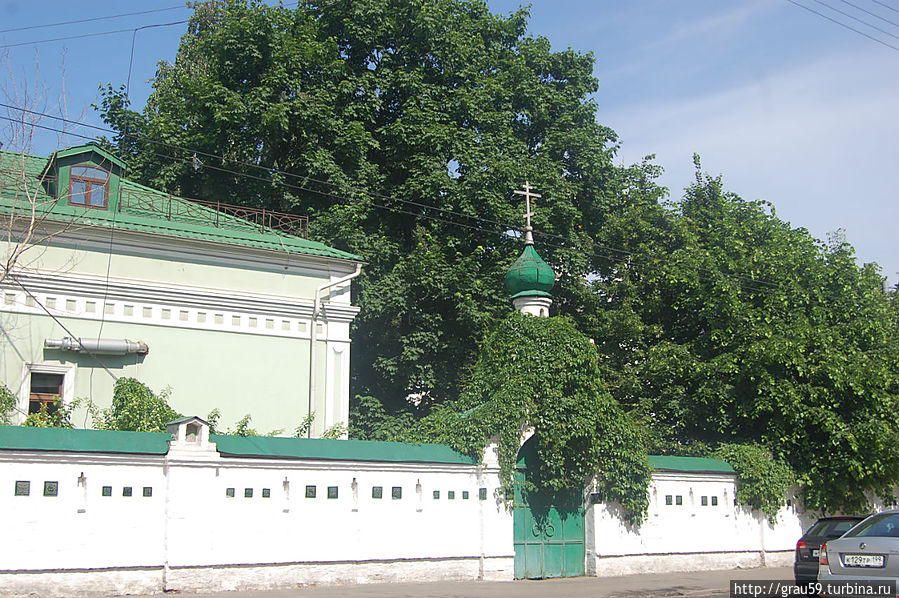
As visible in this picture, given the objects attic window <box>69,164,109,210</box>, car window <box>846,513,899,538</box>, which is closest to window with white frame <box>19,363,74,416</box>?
attic window <box>69,164,109,210</box>

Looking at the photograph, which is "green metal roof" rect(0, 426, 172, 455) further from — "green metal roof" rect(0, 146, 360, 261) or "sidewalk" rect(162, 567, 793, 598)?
"green metal roof" rect(0, 146, 360, 261)

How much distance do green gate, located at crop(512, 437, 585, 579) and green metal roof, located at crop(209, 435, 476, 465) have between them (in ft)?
4.80

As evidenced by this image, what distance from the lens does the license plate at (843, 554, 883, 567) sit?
414 inches

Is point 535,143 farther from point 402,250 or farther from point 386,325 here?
point 386,325

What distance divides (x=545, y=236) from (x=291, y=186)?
7.04m

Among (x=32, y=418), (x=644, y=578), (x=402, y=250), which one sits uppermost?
(x=402, y=250)

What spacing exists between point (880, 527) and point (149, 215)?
14966mm

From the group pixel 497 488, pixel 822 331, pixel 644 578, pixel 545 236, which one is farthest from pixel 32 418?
pixel 822 331

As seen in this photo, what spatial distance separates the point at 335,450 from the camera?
46.5ft

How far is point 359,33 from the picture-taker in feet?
83.7

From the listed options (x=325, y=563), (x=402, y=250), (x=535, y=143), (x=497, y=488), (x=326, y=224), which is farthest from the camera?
(x=535, y=143)

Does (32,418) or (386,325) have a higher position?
(386,325)

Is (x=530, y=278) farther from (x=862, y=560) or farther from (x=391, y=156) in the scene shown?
(x=862, y=560)

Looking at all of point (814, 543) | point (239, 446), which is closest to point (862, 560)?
point (814, 543)
